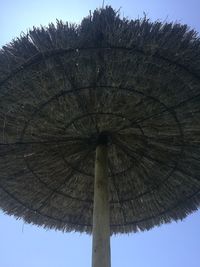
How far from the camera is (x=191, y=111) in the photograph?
10469 mm

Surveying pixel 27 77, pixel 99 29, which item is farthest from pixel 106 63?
pixel 27 77

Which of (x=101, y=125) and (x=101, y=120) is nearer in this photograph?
(x=101, y=120)

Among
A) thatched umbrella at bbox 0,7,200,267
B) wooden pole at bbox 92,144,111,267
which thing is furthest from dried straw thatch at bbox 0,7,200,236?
wooden pole at bbox 92,144,111,267

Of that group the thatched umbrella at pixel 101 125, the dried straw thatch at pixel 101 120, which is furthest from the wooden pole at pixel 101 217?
the dried straw thatch at pixel 101 120

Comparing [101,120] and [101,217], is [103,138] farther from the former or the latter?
[101,217]

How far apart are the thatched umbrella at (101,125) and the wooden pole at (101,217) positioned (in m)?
0.02

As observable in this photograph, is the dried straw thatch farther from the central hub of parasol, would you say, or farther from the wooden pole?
the wooden pole

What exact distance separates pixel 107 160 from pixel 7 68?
129 inches

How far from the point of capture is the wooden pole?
9.65m

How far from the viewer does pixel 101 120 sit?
36.1ft

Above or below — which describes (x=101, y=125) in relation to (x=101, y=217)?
above

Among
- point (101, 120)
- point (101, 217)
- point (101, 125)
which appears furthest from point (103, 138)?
point (101, 217)

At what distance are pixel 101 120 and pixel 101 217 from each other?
2112mm

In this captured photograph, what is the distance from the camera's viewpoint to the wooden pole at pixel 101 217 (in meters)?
9.65
